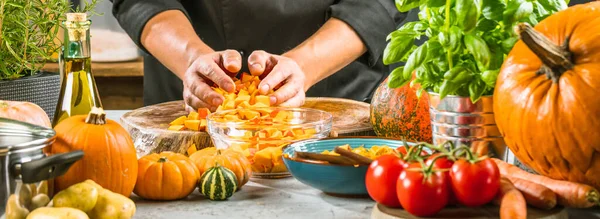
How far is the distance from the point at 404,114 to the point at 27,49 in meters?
0.90

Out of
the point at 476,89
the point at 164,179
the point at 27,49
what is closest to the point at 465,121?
the point at 476,89

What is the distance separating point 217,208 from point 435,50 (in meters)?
0.44

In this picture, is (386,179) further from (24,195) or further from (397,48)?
(24,195)

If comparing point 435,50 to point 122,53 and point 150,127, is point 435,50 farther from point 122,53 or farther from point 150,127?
point 122,53

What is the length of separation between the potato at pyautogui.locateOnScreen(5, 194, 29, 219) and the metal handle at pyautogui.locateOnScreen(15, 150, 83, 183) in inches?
1.1

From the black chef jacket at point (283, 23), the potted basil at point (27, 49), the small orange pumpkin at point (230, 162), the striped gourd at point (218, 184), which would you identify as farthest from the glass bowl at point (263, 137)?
the black chef jacket at point (283, 23)

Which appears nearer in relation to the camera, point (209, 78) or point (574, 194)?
point (574, 194)

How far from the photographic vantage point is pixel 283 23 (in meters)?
2.70

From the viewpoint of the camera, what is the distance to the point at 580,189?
127 centimetres

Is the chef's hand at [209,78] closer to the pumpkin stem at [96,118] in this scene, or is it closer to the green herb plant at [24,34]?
the green herb plant at [24,34]

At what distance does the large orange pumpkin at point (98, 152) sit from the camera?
4.35 feet

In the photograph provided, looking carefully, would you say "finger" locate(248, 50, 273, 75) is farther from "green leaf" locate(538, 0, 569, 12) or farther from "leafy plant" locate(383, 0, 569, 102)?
"green leaf" locate(538, 0, 569, 12)

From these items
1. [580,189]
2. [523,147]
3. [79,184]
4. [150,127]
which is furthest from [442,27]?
[150,127]

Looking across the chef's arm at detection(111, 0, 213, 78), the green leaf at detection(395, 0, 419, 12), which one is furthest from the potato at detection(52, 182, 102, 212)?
the chef's arm at detection(111, 0, 213, 78)
